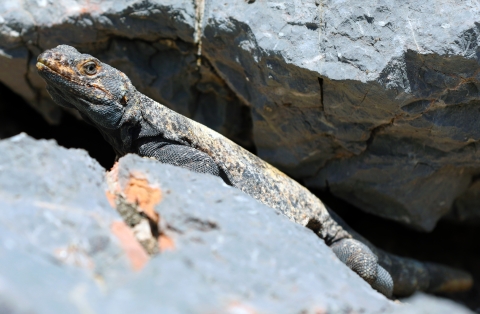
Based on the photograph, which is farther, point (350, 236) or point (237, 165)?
point (350, 236)

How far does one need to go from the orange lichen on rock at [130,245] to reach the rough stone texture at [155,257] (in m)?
0.02

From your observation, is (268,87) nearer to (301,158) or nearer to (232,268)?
(301,158)

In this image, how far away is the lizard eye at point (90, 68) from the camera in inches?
162

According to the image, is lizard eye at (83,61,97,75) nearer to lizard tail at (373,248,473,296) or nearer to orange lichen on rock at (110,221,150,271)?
orange lichen on rock at (110,221,150,271)

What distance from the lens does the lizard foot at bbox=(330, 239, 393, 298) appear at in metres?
4.54

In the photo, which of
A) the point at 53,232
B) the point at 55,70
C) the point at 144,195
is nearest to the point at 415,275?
the point at 144,195

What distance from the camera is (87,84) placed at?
411 centimetres

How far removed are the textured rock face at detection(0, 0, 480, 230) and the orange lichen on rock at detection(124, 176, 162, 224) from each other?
2.07m

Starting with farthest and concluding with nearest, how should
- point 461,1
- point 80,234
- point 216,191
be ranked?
1. point 461,1
2. point 216,191
3. point 80,234

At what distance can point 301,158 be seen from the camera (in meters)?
5.37

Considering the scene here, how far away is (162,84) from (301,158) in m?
1.77

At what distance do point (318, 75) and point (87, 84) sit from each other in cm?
194

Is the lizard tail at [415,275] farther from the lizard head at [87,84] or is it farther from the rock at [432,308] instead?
the rock at [432,308]

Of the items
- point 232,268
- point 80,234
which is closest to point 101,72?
point 80,234
